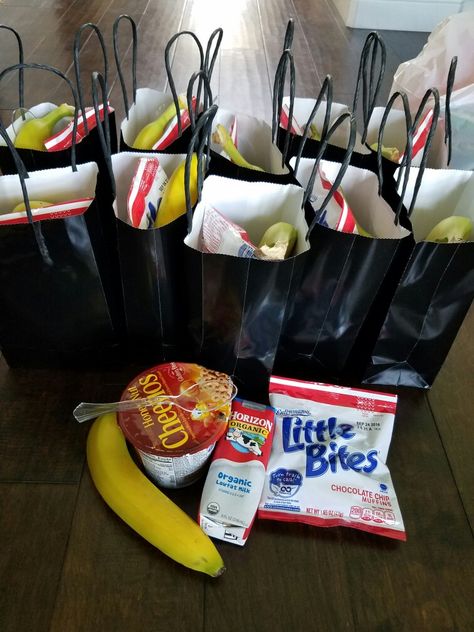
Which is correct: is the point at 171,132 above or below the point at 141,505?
above

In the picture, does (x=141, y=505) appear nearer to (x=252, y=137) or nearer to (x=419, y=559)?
(x=419, y=559)

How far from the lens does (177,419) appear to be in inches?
24.6

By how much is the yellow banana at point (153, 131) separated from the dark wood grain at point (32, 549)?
556 millimetres

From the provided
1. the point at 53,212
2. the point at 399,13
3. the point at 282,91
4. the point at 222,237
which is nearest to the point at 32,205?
the point at 53,212

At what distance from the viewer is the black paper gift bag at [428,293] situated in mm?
705

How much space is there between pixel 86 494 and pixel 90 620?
154 mm

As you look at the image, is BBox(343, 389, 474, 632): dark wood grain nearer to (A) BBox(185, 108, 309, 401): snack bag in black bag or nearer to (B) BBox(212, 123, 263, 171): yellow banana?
(A) BBox(185, 108, 309, 401): snack bag in black bag

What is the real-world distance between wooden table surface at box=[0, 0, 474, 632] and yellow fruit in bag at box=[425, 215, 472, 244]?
266 mm

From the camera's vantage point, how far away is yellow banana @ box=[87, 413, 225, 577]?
0.60 m

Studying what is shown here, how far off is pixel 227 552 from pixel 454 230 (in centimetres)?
54

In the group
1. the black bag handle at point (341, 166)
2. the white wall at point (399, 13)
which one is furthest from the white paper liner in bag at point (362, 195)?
the white wall at point (399, 13)

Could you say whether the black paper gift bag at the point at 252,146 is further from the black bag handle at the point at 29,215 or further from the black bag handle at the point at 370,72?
the black bag handle at the point at 29,215

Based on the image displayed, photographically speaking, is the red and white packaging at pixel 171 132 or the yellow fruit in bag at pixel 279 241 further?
the red and white packaging at pixel 171 132

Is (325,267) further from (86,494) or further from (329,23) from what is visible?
(329,23)
